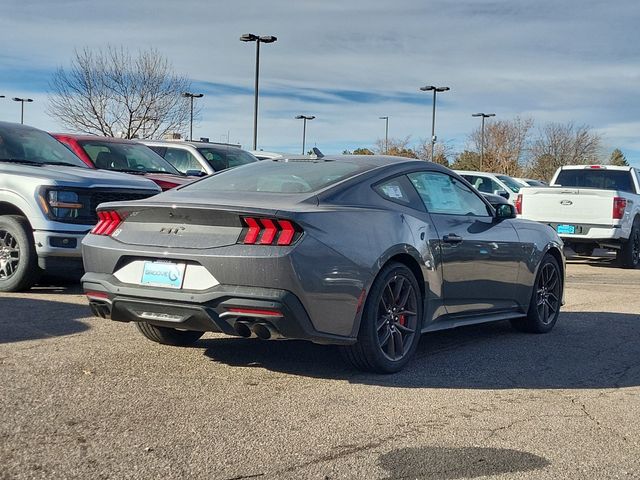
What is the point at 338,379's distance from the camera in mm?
5152

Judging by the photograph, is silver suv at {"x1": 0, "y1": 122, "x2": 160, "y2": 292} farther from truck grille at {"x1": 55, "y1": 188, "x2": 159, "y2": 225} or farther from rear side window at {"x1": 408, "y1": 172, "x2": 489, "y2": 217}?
rear side window at {"x1": 408, "y1": 172, "x2": 489, "y2": 217}

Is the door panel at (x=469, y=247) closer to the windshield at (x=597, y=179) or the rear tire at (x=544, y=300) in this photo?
the rear tire at (x=544, y=300)

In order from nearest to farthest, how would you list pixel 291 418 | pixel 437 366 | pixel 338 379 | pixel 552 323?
pixel 291 418 → pixel 338 379 → pixel 437 366 → pixel 552 323

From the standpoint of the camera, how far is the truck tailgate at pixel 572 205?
13.9m

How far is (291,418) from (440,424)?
795 mm

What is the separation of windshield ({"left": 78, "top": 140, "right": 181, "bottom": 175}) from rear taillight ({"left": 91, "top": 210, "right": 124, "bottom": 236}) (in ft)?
19.0

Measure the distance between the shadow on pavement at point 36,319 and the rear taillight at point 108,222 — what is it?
1.22 meters

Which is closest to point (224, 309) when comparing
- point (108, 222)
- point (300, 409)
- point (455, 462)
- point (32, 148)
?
point (300, 409)

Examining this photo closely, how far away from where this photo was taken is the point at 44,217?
8.14 m

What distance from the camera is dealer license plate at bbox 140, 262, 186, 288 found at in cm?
477

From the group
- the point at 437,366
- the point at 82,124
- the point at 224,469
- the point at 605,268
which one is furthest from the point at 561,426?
A: the point at 82,124

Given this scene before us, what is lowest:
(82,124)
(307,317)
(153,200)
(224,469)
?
(224,469)

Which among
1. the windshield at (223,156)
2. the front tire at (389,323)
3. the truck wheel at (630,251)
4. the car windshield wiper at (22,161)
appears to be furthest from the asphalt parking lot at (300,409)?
the truck wheel at (630,251)

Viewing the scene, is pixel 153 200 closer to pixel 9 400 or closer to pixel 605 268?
pixel 9 400
